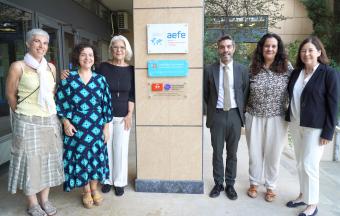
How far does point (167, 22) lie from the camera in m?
3.01

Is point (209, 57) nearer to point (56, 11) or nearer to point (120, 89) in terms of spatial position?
point (56, 11)

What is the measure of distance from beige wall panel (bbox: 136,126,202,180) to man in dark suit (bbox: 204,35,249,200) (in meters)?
0.21

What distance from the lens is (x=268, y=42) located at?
2928mm

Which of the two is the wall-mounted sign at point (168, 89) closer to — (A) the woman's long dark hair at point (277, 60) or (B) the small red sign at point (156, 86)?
(B) the small red sign at point (156, 86)

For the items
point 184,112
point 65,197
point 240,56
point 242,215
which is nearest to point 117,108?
point 184,112

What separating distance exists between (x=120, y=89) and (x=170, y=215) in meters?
1.34

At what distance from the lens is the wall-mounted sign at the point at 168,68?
119 inches

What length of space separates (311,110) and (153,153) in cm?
162

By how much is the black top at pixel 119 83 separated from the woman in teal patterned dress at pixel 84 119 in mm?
143

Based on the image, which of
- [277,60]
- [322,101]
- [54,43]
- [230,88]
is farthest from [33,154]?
[54,43]

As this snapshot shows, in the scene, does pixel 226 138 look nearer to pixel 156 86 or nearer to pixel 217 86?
pixel 217 86

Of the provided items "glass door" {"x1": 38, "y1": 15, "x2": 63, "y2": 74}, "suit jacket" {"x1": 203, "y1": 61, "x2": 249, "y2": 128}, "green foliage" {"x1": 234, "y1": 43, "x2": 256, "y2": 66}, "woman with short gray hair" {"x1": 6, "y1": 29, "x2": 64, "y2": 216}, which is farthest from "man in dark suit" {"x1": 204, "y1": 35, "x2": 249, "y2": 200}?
"green foliage" {"x1": 234, "y1": 43, "x2": 256, "y2": 66}

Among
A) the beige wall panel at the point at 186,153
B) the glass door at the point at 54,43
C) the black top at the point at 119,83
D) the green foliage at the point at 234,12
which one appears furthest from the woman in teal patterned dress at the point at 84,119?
the green foliage at the point at 234,12

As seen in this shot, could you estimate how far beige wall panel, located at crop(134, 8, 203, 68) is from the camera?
299 cm
